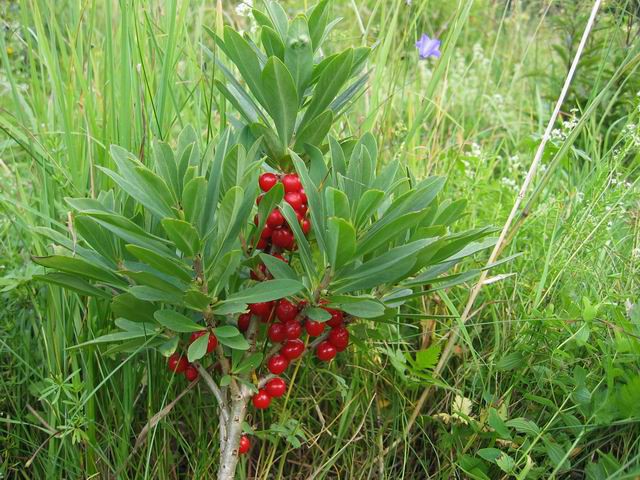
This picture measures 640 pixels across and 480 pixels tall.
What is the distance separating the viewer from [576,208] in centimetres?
195

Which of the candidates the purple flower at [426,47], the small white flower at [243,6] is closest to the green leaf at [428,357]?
the small white flower at [243,6]

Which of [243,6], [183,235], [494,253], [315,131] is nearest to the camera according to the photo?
[183,235]

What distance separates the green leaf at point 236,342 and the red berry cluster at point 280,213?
0.63ft

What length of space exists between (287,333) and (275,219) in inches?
8.3

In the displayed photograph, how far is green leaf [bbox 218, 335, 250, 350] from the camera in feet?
3.94

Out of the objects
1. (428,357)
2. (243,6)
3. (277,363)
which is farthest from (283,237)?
(243,6)

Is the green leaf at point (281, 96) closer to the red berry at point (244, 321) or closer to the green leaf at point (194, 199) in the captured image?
the green leaf at point (194, 199)

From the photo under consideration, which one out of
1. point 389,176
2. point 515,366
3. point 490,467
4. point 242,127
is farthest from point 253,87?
point 490,467

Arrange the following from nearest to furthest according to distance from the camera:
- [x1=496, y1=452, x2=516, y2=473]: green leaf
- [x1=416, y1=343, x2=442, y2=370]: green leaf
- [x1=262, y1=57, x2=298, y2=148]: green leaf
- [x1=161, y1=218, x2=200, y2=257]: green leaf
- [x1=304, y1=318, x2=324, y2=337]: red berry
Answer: [x1=161, y1=218, x2=200, y2=257]: green leaf < [x1=262, y1=57, x2=298, y2=148]: green leaf < [x1=304, y1=318, x2=324, y2=337]: red berry < [x1=496, y1=452, x2=516, y2=473]: green leaf < [x1=416, y1=343, x2=442, y2=370]: green leaf

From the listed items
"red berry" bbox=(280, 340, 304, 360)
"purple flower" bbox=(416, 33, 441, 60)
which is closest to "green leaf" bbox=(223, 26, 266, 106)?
"red berry" bbox=(280, 340, 304, 360)

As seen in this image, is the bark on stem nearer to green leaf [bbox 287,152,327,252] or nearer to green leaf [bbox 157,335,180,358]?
green leaf [bbox 157,335,180,358]

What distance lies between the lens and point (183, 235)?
1099 mm

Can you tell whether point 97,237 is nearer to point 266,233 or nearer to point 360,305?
point 266,233

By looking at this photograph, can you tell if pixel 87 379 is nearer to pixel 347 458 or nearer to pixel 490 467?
pixel 347 458
